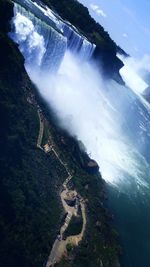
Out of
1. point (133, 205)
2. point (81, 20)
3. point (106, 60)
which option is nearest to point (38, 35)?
point (133, 205)

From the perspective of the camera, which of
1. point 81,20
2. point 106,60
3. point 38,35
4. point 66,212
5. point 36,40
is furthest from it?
point 106,60

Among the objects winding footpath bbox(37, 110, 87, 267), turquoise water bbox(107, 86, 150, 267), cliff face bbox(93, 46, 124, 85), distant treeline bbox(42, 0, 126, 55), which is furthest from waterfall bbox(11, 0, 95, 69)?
turquoise water bbox(107, 86, 150, 267)

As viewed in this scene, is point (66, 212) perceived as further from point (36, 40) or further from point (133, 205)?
point (36, 40)

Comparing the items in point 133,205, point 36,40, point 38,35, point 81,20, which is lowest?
point 81,20

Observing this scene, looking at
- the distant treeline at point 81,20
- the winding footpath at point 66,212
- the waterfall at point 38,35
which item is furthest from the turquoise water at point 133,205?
the distant treeline at point 81,20

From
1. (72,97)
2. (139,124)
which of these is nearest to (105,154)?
(72,97)

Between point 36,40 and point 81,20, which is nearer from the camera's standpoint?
point 36,40

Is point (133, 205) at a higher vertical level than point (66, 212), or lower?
lower

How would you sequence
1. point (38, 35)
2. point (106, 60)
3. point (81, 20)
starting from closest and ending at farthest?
point (38, 35)
point (81, 20)
point (106, 60)

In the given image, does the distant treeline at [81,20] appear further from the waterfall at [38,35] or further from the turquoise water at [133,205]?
the turquoise water at [133,205]
